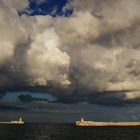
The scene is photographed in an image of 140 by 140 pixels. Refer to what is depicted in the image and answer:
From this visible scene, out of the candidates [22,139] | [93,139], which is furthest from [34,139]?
[93,139]

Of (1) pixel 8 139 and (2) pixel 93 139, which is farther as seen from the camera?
(2) pixel 93 139

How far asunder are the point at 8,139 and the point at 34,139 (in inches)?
579

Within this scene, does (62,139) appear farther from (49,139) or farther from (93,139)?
(93,139)

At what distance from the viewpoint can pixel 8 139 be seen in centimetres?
17138

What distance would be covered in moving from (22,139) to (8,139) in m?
10.8

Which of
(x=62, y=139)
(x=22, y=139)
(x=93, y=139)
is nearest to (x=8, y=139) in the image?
(x=22, y=139)

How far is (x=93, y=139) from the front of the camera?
189 m

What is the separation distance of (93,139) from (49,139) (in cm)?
2543

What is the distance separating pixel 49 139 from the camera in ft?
589

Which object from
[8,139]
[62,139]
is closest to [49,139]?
[62,139]

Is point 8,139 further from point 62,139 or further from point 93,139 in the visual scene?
point 93,139

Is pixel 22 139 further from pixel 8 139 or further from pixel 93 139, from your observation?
pixel 93 139

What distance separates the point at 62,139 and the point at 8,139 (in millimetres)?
28467

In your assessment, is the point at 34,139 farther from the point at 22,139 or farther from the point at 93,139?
the point at 93,139
